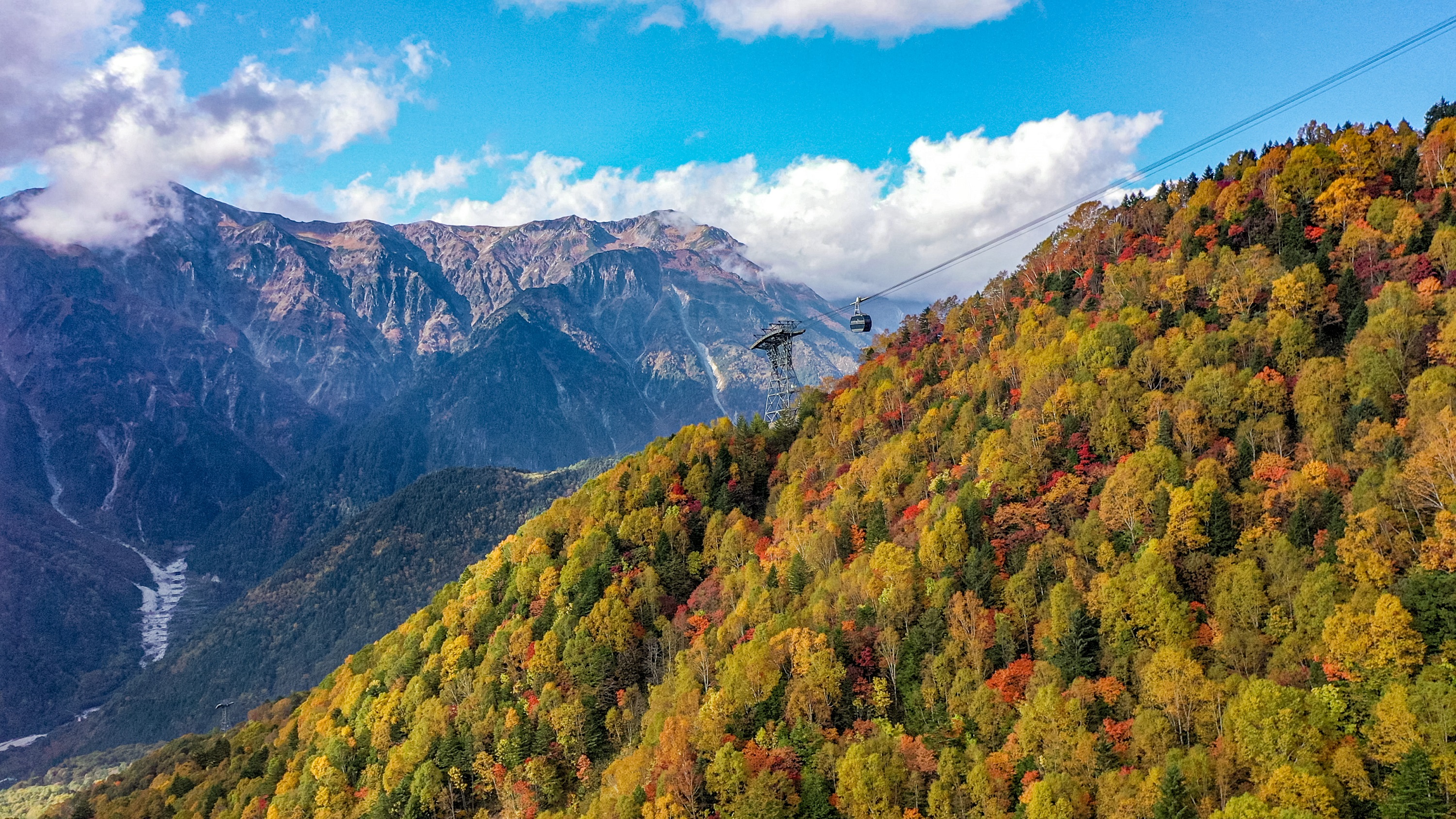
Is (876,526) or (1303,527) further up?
(876,526)

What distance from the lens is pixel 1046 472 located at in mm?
123062

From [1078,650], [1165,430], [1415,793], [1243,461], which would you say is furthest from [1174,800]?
[1165,430]

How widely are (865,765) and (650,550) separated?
7153 cm

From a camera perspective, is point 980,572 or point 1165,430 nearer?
point 980,572

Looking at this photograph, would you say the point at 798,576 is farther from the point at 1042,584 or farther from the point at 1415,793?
the point at 1415,793

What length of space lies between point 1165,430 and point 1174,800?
53099 mm

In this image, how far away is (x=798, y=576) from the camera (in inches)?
5271

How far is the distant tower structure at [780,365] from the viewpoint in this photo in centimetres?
16150

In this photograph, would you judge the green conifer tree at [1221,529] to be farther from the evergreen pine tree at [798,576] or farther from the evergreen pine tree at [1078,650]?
the evergreen pine tree at [798,576]

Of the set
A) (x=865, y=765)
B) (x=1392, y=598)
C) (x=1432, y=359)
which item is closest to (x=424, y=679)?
(x=865, y=765)

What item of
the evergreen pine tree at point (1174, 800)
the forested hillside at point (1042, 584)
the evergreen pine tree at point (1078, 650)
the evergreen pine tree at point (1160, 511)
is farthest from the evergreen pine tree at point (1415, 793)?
the evergreen pine tree at point (1160, 511)

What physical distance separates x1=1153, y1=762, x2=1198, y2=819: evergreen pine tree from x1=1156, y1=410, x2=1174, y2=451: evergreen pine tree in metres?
48.6

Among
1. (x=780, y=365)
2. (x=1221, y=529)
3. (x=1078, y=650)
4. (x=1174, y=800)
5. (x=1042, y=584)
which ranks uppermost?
(x=780, y=365)

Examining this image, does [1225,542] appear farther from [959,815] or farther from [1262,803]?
[959,815]
